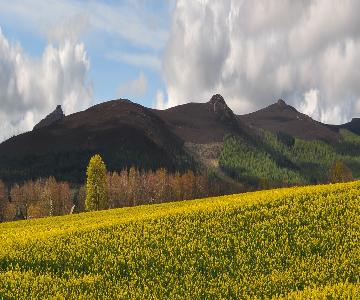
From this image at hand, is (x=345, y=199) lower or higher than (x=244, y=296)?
higher

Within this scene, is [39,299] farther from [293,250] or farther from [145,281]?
[293,250]

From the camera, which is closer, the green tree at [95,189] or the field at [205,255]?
the field at [205,255]

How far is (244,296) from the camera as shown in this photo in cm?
2583

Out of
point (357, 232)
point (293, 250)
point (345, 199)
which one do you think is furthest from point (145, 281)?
point (345, 199)

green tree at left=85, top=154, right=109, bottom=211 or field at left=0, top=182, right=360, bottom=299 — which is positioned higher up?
green tree at left=85, top=154, right=109, bottom=211

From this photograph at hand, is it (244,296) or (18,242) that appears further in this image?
(18,242)

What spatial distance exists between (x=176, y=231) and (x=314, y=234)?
1060cm

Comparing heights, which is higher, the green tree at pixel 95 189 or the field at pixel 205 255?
the green tree at pixel 95 189

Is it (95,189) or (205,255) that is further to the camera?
(95,189)

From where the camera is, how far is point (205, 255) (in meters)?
32.0

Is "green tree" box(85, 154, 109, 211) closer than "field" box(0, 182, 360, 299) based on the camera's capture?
No

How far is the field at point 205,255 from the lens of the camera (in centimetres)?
2709

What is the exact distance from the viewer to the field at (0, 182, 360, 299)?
2709cm

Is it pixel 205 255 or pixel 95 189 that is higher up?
pixel 95 189
